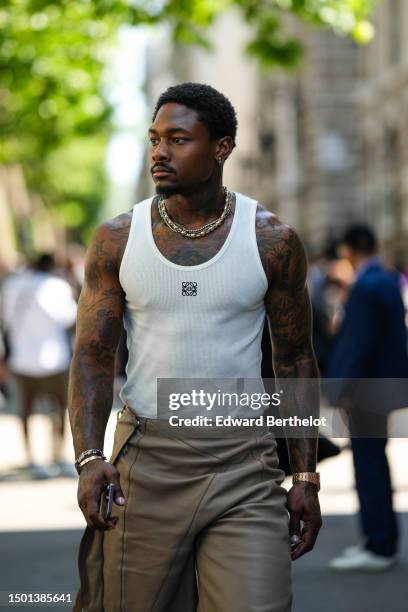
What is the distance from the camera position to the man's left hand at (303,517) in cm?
382

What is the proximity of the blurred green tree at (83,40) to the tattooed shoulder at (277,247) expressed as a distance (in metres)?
8.74

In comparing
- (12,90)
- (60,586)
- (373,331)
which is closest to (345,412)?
(373,331)

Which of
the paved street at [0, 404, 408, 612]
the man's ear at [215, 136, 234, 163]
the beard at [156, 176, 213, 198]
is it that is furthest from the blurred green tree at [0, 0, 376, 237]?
the beard at [156, 176, 213, 198]

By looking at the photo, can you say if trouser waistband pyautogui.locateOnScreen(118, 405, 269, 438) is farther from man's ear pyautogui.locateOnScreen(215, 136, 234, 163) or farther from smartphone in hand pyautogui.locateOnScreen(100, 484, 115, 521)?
man's ear pyautogui.locateOnScreen(215, 136, 234, 163)

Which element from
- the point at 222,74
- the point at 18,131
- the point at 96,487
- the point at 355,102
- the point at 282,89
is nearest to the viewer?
the point at 96,487

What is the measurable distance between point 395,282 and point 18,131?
15.7m

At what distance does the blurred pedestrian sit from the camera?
11.7 m

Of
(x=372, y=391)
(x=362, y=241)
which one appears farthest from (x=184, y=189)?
(x=362, y=241)

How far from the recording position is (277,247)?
3918mm

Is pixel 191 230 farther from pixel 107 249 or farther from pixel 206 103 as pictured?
pixel 206 103

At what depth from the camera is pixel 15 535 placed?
870cm

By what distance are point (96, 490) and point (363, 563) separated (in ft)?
13.3

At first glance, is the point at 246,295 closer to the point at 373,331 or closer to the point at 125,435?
the point at 125,435

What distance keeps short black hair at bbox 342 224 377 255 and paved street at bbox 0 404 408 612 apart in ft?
5.74
